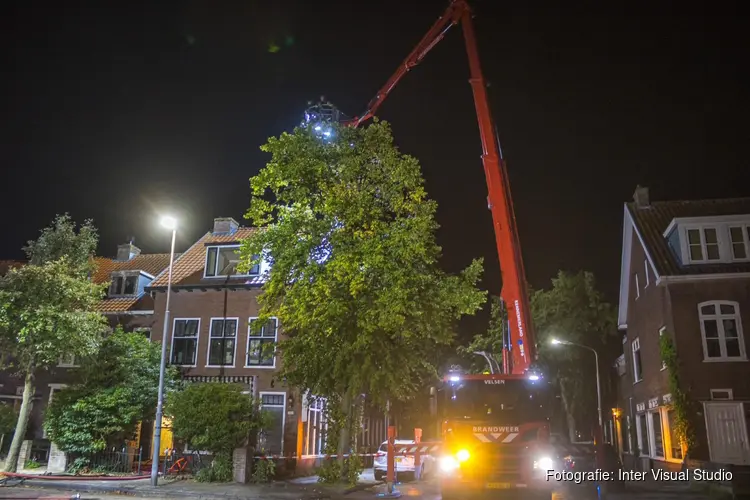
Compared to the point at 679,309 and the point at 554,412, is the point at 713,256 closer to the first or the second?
the point at 679,309

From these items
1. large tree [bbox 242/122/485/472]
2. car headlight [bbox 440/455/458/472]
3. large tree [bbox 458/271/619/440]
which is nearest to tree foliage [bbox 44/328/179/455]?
large tree [bbox 242/122/485/472]

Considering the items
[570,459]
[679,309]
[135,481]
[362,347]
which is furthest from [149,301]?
[679,309]

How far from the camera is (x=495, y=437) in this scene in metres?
14.8

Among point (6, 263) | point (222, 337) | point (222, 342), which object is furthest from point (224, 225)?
point (6, 263)

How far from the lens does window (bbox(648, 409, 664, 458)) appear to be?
28.2 metres

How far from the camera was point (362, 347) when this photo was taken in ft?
65.8

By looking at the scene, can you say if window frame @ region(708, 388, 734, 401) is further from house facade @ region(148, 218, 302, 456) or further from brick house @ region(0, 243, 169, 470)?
brick house @ region(0, 243, 169, 470)

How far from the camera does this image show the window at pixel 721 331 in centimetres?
2414

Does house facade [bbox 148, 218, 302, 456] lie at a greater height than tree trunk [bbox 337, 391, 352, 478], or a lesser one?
greater

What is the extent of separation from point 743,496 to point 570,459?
26.6ft

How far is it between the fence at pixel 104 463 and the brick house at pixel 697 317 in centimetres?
2107

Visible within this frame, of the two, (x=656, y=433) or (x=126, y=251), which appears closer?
(x=656, y=433)

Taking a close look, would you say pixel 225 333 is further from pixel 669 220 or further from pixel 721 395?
pixel 669 220

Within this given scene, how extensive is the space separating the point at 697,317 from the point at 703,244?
125 inches
